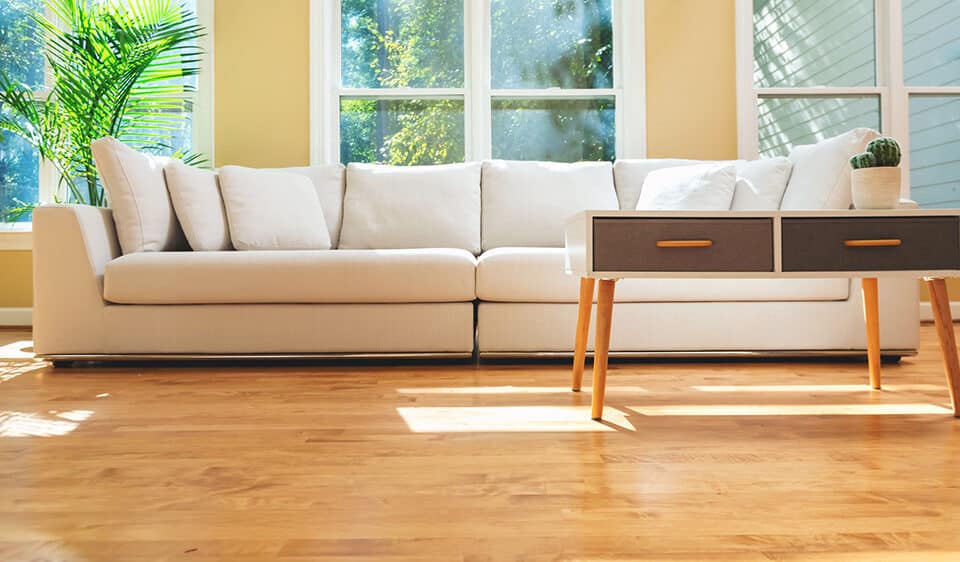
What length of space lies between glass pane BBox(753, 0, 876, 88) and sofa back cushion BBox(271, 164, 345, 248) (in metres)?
Result: 2.43

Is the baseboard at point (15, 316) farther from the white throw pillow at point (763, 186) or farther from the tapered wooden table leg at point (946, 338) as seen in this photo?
the tapered wooden table leg at point (946, 338)

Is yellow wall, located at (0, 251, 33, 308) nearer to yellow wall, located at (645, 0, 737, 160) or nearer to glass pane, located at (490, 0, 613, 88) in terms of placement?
glass pane, located at (490, 0, 613, 88)

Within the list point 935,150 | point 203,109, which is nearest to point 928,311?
point 935,150

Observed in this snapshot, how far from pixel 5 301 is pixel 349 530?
3965 mm

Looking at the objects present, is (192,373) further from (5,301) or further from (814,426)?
(5,301)

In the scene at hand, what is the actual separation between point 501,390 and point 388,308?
0.69m

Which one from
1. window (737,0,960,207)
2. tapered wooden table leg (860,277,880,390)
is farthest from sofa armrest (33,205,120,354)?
window (737,0,960,207)

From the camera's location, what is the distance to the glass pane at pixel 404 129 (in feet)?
12.9

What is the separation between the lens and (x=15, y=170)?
4.05 meters

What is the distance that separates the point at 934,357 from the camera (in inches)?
105

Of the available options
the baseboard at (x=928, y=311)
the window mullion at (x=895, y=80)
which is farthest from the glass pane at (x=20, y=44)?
the baseboard at (x=928, y=311)

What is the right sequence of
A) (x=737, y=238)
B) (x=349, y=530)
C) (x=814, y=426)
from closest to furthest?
(x=349, y=530)
(x=814, y=426)
(x=737, y=238)

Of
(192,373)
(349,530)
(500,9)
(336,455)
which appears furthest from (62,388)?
(500,9)

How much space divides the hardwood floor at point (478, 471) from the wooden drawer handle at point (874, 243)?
0.43 metres
